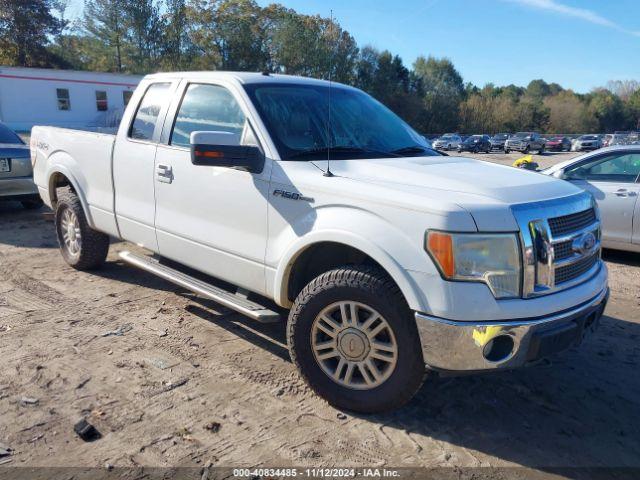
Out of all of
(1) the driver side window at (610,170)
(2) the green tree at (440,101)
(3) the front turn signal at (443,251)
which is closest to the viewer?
(3) the front turn signal at (443,251)

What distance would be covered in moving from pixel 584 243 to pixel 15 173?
8.34 m

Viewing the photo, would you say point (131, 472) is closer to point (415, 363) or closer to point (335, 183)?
point (415, 363)

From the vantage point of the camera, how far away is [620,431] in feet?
10.1

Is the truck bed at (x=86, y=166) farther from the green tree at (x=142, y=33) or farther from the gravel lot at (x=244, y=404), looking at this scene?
the green tree at (x=142, y=33)

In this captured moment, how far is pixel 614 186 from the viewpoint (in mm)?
6738

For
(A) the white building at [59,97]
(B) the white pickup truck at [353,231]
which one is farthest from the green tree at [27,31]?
(B) the white pickup truck at [353,231]

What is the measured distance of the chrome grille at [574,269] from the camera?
290 centimetres

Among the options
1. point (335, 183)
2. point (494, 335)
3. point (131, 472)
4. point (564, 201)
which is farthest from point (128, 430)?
point (564, 201)

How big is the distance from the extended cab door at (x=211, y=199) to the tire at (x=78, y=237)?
1507 millimetres

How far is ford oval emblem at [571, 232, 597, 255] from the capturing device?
9.89 feet

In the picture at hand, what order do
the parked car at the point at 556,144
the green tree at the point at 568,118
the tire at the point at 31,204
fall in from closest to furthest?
the tire at the point at 31,204 < the parked car at the point at 556,144 < the green tree at the point at 568,118

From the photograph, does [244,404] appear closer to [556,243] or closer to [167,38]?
[556,243]

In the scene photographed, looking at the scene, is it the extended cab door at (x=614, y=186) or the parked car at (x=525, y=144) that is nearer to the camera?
the extended cab door at (x=614, y=186)

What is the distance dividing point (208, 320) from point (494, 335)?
2.66 metres
